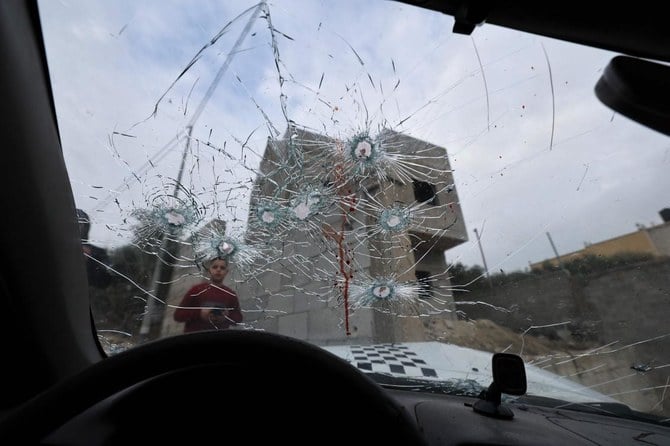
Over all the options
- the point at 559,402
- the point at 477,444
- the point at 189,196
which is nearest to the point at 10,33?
the point at 189,196

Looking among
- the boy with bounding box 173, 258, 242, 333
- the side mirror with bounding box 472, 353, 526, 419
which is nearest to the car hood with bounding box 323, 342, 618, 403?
the side mirror with bounding box 472, 353, 526, 419

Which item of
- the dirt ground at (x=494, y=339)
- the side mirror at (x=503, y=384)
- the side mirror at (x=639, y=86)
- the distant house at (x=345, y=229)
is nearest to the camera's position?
the side mirror at (x=639, y=86)

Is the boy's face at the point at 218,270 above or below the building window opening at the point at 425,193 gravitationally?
below

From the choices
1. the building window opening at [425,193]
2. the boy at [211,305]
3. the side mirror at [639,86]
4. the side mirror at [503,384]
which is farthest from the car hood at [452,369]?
the side mirror at [639,86]

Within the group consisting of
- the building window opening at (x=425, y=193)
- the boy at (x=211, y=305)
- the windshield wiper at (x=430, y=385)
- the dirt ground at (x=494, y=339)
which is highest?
the building window opening at (x=425, y=193)

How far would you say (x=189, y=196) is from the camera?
5.98ft

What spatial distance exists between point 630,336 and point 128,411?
190 centimetres

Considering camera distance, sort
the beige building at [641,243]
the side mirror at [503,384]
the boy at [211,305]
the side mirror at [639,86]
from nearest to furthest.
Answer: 1. the side mirror at [639,86]
2. the side mirror at [503,384]
3. the beige building at [641,243]
4. the boy at [211,305]

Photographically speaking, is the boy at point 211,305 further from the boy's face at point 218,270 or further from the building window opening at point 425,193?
the building window opening at point 425,193

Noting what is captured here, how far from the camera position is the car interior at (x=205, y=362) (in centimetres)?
61

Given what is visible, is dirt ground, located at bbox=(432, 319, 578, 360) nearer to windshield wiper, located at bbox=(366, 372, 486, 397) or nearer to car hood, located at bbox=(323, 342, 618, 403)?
car hood, located at bbox=(323, 342, 618, 403)

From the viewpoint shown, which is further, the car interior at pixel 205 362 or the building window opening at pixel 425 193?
the building window opening at pixel 425 193

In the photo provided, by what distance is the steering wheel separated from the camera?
0.56 metres

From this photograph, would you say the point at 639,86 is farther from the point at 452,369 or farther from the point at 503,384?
the point at 452,369
